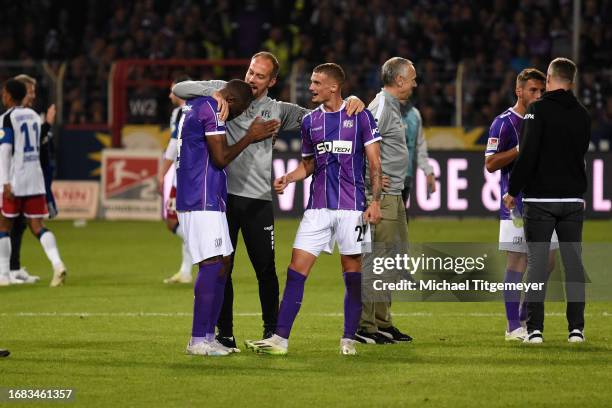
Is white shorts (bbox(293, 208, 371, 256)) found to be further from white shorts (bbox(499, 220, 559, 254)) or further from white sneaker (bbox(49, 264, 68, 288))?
white sneaker (bbox(49, 264, 68, 288))

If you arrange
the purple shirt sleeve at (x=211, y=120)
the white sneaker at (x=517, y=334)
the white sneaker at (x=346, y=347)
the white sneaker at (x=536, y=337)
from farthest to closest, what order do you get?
the white sneaker at (x=517, y=334) < the white sneaker at (x=536, y=337) < the white sneaker at (x=346, y=347) < the purple shirt sleeve at (x=211, y=120)

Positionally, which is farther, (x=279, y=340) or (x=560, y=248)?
(x=560, y=248)

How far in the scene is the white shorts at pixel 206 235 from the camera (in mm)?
8953

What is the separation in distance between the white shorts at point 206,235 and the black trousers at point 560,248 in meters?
2.40

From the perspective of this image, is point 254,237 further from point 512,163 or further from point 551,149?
point 551,149

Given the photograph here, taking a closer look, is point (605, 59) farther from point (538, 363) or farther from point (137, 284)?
point (538, 363)

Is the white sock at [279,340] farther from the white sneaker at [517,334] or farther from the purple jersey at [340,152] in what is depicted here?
the white sneaker at [517,334]

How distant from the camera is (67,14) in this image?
1111 inches

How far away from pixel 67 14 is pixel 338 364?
823 inches

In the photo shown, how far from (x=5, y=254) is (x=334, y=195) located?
607 centimetres

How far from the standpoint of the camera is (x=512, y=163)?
1006 centimetres

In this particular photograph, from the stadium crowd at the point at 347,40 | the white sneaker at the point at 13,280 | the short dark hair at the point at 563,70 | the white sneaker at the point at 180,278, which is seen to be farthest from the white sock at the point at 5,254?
the stadium crowd at the point at 347,40

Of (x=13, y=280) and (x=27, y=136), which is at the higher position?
(x=27, y=136)

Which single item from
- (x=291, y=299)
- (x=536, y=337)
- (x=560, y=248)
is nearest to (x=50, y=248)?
(x=291, y=299)
